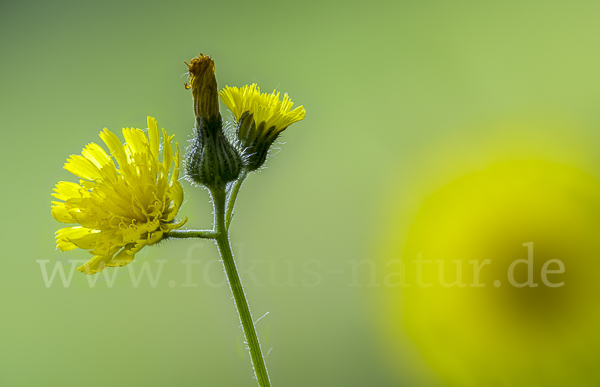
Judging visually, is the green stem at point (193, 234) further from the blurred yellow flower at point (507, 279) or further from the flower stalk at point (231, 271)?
the blurred yellow flower at point (507, 279)

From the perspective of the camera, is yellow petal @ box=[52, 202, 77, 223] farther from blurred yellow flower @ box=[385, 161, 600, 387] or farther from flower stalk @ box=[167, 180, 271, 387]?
blurred yellow flower @ box=[385, 161, 600, 387]

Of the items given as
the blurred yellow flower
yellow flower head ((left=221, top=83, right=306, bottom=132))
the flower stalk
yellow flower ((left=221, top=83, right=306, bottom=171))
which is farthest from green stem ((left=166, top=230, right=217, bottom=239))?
the blurred yellow flower

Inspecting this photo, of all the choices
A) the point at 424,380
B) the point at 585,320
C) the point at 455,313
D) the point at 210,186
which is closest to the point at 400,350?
the point at 424,380

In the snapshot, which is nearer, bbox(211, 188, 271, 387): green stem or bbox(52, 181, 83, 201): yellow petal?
bbox(211, 188, 271, 387): green stem

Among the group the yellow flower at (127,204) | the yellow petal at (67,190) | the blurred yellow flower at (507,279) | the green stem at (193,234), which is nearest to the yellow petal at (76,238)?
the yellow flower at (127,204)

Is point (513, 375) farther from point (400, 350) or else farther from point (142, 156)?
point (142, 156)

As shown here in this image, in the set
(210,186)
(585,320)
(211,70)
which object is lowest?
(585,320)

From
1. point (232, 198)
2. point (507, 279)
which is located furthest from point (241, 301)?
point (507, 279)

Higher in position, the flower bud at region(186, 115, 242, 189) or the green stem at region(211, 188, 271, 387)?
the flower bud at region(186, 115, 242, 189)
